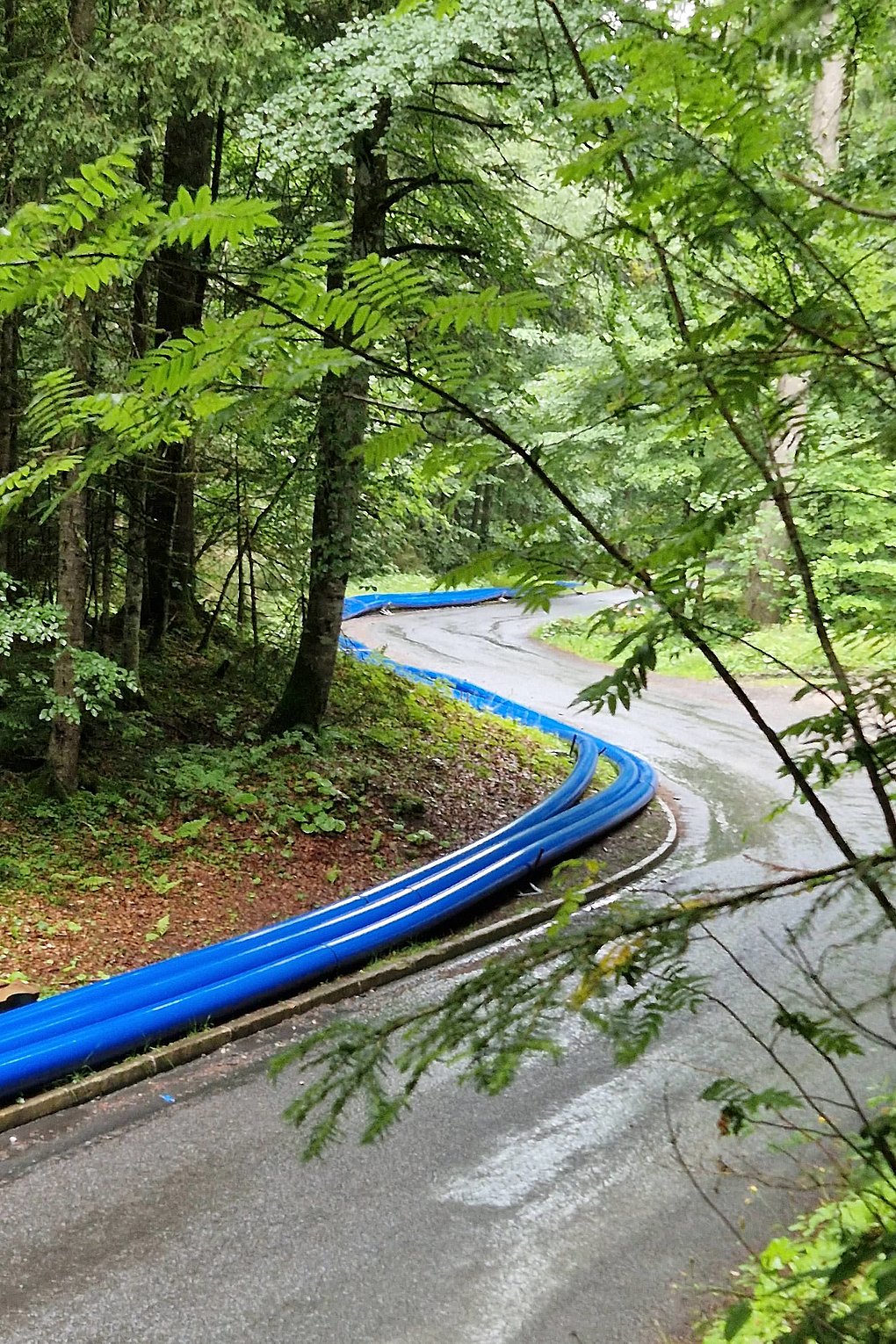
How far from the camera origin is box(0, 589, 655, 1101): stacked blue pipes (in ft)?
15.8

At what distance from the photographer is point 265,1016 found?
5.61 m

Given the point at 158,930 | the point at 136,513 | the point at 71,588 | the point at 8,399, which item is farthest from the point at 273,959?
the point at 8,399

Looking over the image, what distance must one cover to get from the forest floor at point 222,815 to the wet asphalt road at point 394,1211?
1.62 m

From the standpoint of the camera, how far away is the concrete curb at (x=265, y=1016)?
467 centimetres

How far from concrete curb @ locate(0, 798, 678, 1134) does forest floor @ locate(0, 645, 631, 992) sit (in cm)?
94

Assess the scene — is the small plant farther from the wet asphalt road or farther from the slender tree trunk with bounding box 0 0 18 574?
the slender tree trunk with bounding box 0 0 18 574

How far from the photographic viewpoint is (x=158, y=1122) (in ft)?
15.2

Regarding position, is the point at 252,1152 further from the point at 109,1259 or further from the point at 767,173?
the point at 767,173

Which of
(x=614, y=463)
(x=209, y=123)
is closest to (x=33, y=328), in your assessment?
(x=209, y=123)

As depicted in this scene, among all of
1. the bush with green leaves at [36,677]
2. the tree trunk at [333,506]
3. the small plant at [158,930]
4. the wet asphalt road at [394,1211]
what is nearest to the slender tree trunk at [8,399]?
the bush with green leaves at [36,677]

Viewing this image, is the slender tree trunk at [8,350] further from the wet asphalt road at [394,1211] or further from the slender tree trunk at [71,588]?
the wet asphalt road at [394,1211]

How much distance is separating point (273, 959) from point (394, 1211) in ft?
7.10

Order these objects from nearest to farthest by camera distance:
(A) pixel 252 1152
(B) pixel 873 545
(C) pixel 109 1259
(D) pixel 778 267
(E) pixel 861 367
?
(E) pixel 861 367 < (D) pixel 778 267 < (C) pixel 109 1259 < (A) pixel 252 1152 < (B) pixel 873 545

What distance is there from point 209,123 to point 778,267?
10.6 m
